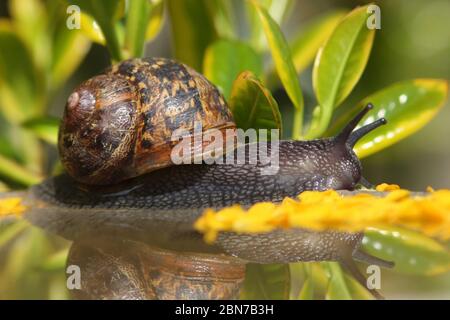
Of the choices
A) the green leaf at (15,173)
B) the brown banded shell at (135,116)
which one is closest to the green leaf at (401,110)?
the brown banded shell at (135,116)

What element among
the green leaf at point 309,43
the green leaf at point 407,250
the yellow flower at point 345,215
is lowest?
the green leaf at point 407,250

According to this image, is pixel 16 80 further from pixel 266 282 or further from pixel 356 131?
pixel 266 282

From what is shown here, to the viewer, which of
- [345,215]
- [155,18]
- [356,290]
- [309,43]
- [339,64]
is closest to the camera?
[356,290]

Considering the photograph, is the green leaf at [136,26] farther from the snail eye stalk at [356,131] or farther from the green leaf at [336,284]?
the green leaf at [336,284]

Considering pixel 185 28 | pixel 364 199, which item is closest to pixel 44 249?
pixel 364 199

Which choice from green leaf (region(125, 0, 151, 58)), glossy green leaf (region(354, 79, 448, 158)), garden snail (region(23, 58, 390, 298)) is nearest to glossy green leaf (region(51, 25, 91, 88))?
green leaf (region(125, 0, 151, 58))

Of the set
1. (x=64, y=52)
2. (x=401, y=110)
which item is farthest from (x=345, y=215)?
(x=64, y=52)
